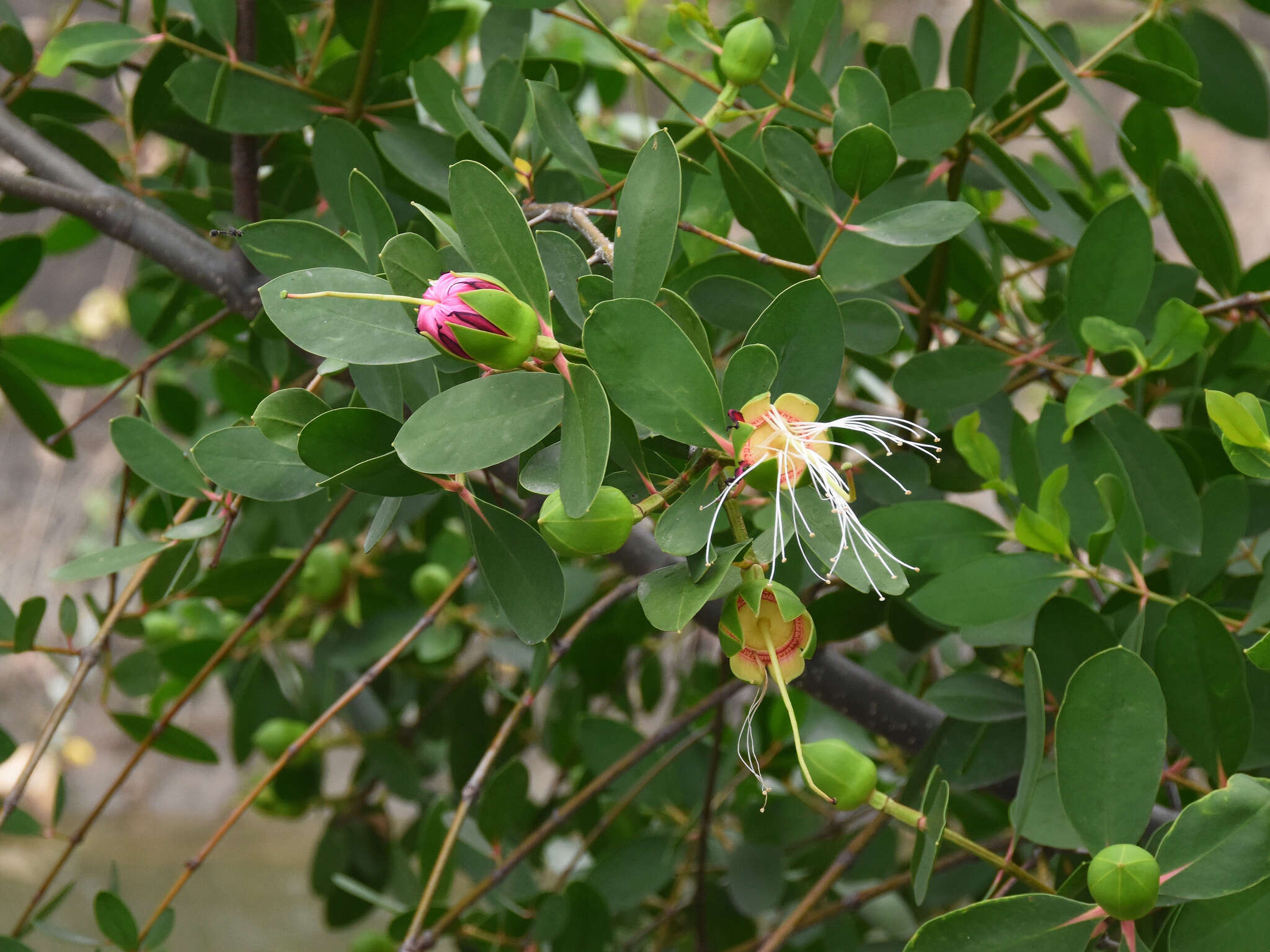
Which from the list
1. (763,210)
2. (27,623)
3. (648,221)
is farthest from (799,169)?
(27,623)

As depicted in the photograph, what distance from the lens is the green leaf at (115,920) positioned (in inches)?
20.0

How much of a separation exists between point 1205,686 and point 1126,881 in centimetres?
11

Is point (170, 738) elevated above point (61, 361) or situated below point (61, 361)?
below

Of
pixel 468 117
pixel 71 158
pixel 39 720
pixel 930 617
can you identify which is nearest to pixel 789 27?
pixel 468 117

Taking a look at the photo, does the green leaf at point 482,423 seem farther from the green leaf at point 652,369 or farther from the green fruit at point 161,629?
the green fruit at point 161,629

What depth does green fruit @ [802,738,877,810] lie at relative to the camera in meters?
0.34

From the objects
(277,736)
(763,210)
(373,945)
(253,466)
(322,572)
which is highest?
(763,210)

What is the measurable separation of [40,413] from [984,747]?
0.54 meters

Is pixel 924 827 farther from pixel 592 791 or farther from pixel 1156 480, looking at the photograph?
pixel 592 791

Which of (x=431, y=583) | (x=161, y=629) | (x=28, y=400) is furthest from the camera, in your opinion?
(x=161, y=629)

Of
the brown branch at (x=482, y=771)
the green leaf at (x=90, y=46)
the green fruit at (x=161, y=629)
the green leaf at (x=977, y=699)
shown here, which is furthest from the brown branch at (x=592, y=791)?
the green leaf at (x=90, y=46)

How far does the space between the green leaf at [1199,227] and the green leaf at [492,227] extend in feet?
1.09

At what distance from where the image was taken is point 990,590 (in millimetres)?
418

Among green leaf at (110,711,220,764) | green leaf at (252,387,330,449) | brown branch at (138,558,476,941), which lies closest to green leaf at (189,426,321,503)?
green leaf at (252,387,330,449)
